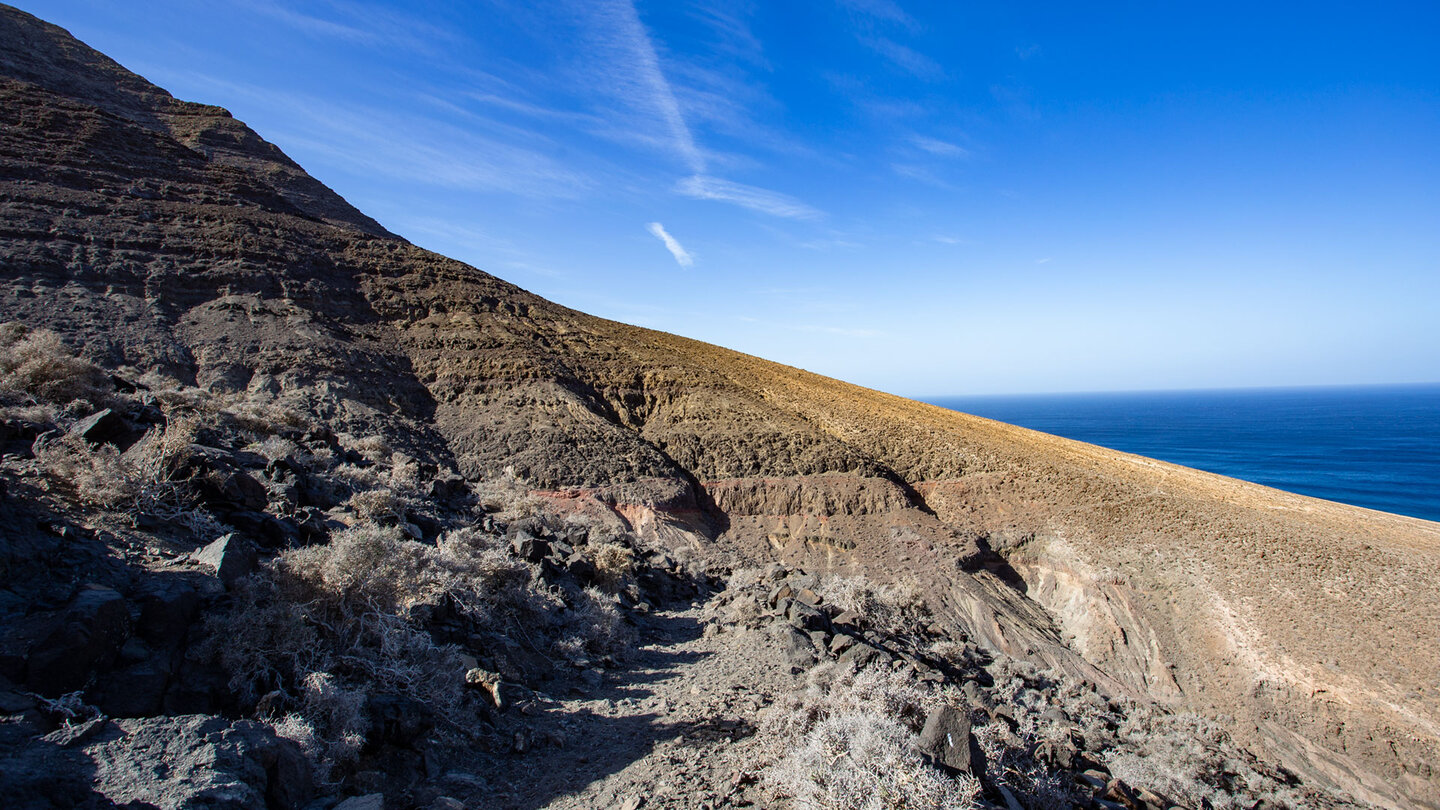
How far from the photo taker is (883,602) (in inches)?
516

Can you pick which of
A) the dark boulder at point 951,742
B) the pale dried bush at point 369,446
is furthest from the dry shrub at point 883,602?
the pale dried bush at point 369,446

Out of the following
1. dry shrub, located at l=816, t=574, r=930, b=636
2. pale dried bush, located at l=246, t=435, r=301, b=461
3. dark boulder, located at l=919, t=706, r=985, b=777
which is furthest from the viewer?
dry shrub, located at l=816, t=574, r=930, b=636

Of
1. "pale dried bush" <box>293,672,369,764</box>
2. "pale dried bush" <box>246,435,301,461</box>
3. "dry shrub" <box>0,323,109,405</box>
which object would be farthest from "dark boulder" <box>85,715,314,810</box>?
"dry shrub" <box>0,323,109,405</box>

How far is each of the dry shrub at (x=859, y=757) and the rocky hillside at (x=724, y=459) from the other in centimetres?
654

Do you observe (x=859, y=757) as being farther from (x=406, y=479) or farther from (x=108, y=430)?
(x=406, y=479)

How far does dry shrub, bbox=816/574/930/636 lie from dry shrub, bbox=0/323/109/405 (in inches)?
506

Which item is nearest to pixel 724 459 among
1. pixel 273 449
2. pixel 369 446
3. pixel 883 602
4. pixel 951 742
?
pixel 883 602

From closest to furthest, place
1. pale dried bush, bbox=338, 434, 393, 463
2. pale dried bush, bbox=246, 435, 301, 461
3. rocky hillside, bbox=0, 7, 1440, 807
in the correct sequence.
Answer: pale dried bush, bbox=246, 435, 301, 461 → rocky hillside, bbox=0, 7, 1440, 807 → pale dried bush, bbox=338, 434, 393, 463

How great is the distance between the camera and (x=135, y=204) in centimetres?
2220

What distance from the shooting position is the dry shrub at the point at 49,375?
30.3 feet

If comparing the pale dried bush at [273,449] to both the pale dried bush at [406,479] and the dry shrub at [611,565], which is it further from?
the dry shrub at [611,565]

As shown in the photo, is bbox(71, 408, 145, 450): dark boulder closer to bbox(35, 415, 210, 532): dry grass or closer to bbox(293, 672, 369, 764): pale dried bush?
bbox(35, 415, 210, 532): dry grass

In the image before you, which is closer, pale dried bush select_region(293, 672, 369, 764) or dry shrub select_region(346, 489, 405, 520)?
pale dried bush select_region(293, 672, 369, 764)

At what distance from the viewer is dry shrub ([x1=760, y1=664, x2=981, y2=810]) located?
450cm
